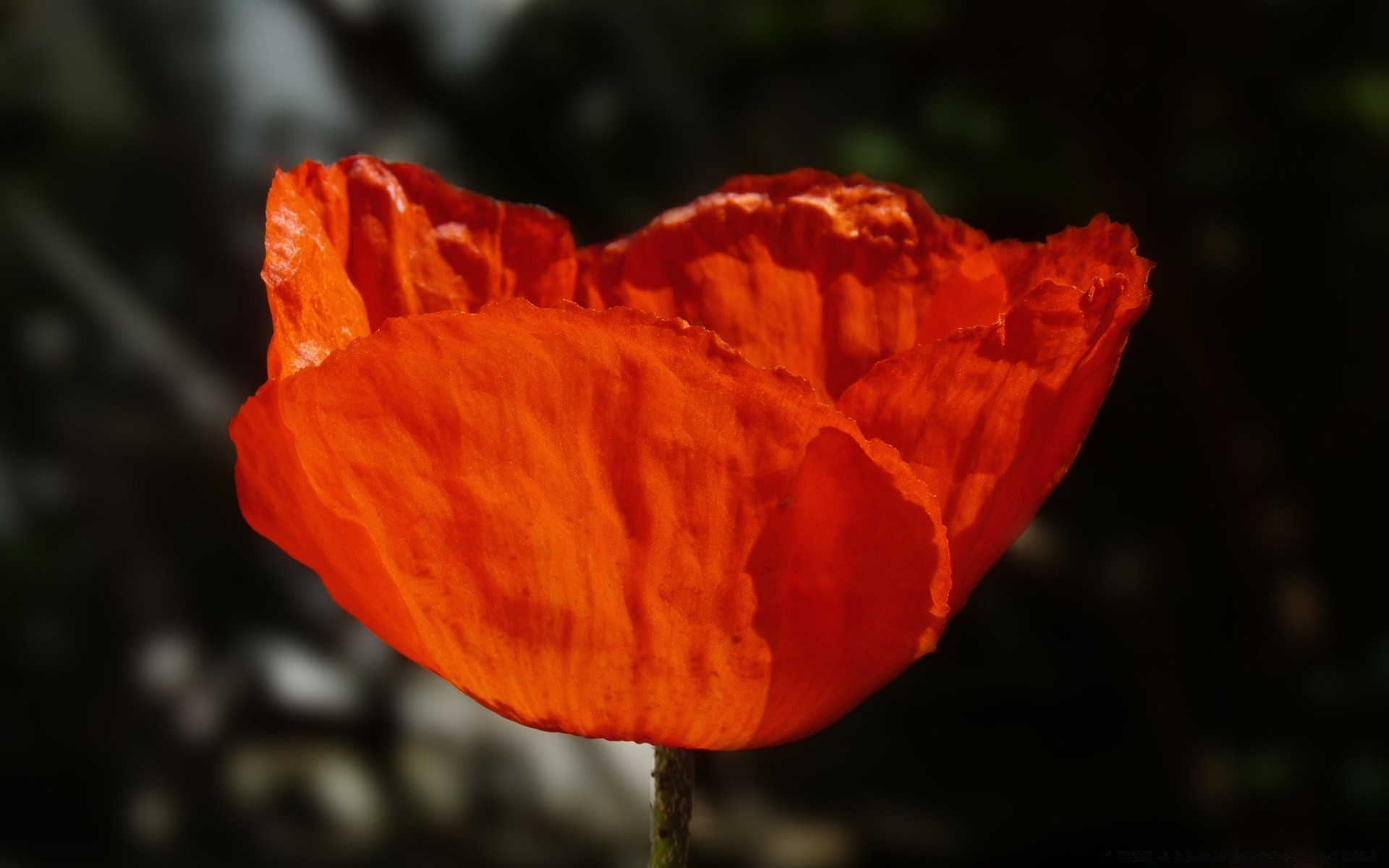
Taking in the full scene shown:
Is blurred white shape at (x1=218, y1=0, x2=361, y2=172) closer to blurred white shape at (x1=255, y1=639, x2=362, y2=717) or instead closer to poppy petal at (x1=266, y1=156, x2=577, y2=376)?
blurred white shape at (x1=255, y1=639, x2=362, y2=717)

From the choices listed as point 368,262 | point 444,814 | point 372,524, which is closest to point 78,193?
point 444,814

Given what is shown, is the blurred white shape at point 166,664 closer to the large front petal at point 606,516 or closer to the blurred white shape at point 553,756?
the blurred white shape at point 553,756

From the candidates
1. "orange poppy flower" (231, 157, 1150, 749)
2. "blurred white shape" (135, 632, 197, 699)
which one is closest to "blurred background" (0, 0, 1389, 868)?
"blurred white shape" (135, 632, 197, 699)

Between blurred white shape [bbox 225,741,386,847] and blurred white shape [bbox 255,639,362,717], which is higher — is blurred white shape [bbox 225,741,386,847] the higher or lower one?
the lower one

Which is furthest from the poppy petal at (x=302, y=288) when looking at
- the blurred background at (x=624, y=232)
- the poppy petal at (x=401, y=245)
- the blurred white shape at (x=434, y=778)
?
the blurred white shape at (x=434, y=778)

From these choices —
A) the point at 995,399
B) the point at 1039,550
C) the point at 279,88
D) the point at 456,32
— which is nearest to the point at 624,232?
the point at 456,32

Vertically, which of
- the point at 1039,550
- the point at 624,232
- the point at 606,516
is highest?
the point at 606,516

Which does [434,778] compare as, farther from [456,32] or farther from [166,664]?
[456,32]
